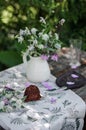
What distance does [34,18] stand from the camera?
135 inches

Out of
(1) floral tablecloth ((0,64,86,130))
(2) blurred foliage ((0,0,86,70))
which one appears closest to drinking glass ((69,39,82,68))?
(1) floral tablecloth ((0,64,86,130))

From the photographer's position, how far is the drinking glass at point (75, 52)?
95.9 inches

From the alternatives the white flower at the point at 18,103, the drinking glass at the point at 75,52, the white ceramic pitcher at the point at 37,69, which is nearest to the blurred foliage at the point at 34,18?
the drinking glass at the point at 75,52

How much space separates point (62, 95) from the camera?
6.84ft

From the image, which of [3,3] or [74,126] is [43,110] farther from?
[3,3]

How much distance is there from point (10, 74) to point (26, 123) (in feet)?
1.99

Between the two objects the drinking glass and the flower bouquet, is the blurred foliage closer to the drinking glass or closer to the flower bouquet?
the drinking glass

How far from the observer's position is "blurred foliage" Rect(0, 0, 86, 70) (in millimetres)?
3232

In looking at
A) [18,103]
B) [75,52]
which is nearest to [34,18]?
[75,52]

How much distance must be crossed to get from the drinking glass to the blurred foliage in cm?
68

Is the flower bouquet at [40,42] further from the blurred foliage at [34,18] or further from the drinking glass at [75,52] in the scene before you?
the blurred foliage at [34,18]

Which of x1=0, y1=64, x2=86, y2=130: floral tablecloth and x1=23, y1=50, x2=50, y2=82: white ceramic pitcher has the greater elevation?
x1=23, y1=50, x2=50, y2=82: white ceramic pitcher

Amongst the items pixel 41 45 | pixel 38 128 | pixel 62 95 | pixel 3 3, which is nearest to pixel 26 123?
pixel 38 128

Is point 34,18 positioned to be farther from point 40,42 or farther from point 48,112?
point 48,112
